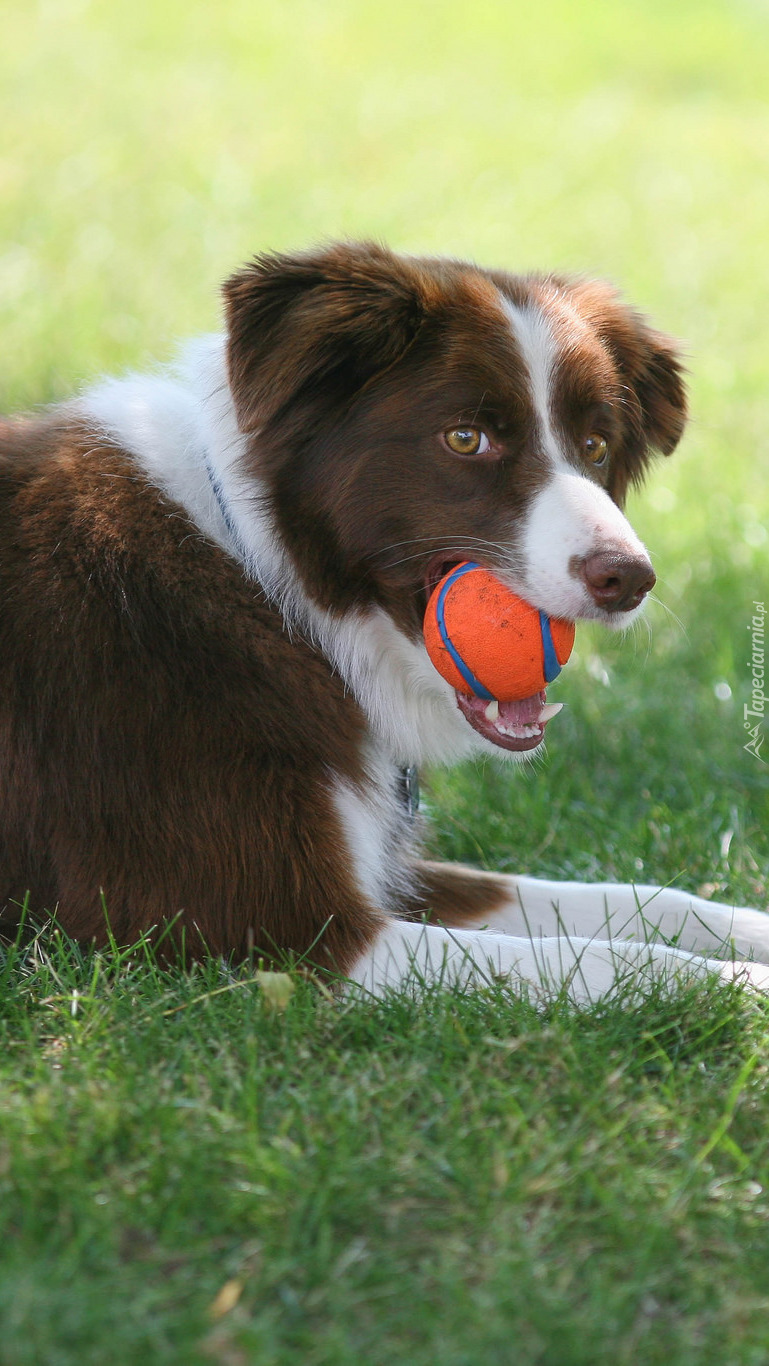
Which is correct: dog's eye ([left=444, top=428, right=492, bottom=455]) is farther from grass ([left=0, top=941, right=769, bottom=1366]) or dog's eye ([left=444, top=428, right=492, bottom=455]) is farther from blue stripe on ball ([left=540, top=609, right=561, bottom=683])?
grass ([left=0, top=941, right=769, bottom=1366])

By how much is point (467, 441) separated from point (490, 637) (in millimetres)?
450

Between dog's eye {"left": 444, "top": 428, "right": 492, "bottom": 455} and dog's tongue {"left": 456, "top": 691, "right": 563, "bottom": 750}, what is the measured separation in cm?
56

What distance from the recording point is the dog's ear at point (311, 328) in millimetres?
3047

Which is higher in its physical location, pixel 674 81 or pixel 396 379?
pixel 674 81

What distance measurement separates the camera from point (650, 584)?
9.68 feet

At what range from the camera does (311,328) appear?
3.03 metres

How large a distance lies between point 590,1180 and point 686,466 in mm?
5738

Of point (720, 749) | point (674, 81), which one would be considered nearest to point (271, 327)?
point (720, 749)

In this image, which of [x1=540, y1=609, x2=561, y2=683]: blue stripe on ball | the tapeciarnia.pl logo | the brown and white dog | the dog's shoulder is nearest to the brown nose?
the brown and white dog

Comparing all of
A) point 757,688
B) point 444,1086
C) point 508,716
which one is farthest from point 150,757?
point 757,688

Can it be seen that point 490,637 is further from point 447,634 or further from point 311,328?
point 311,328

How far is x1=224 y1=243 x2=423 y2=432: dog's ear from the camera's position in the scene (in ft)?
10.00

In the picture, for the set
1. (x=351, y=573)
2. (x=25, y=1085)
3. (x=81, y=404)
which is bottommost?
(x=25, y=1085)

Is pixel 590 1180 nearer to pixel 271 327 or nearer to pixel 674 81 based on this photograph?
pixel 271 327
